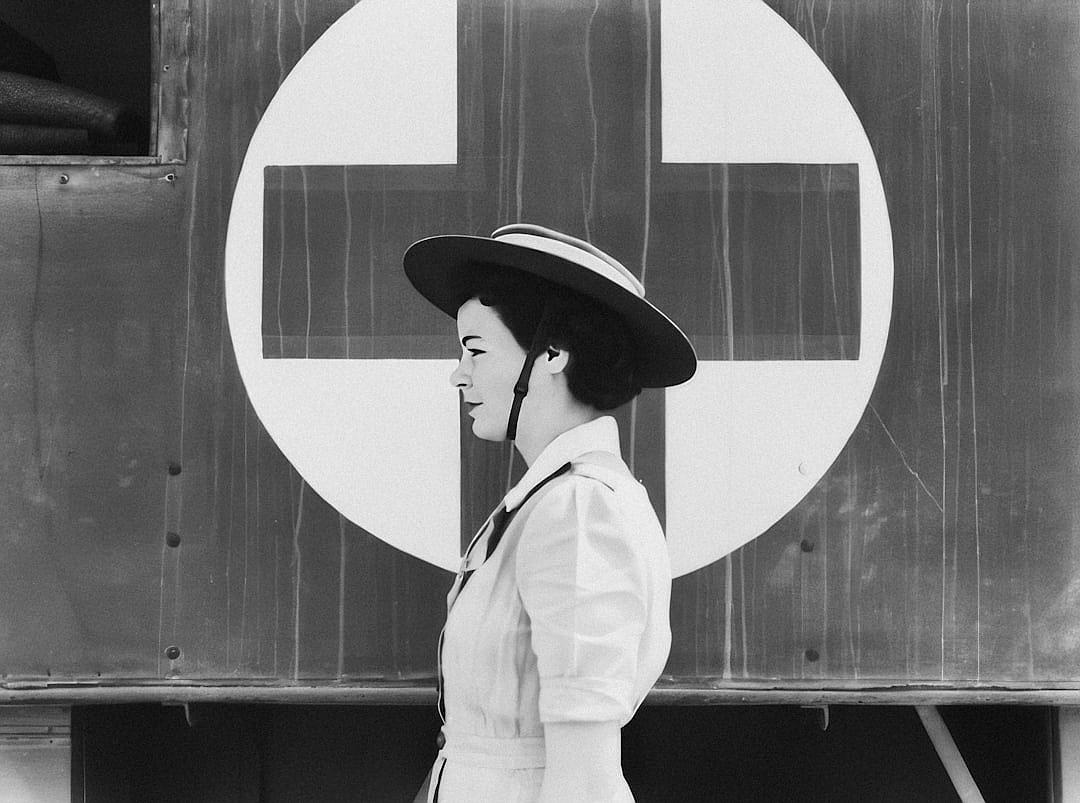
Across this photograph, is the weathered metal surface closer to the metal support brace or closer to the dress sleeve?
the metal support brace

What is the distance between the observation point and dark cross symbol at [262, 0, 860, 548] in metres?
1.53

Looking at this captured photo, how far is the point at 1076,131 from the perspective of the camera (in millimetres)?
1555

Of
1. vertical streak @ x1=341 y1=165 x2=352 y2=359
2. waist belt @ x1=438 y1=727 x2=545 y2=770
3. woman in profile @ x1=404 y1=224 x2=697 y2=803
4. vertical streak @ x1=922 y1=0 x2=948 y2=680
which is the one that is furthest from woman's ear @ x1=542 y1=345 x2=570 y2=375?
vertical streak @ x1=922 y1=0 x2=948 y2=680

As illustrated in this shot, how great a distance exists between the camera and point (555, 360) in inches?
44.8

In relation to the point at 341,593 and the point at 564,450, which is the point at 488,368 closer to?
the point at 564,450

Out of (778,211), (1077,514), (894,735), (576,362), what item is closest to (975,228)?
(778,211)

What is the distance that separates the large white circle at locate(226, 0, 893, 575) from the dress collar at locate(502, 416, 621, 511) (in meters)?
0.40

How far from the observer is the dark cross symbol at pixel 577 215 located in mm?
1530

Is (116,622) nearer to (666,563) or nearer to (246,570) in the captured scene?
(246,570)

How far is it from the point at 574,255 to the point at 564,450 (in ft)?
0.68

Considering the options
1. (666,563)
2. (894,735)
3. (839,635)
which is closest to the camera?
(666,563)

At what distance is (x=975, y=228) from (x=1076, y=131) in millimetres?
206

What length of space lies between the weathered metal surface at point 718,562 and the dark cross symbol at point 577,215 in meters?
0.08

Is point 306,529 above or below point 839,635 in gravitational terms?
above
